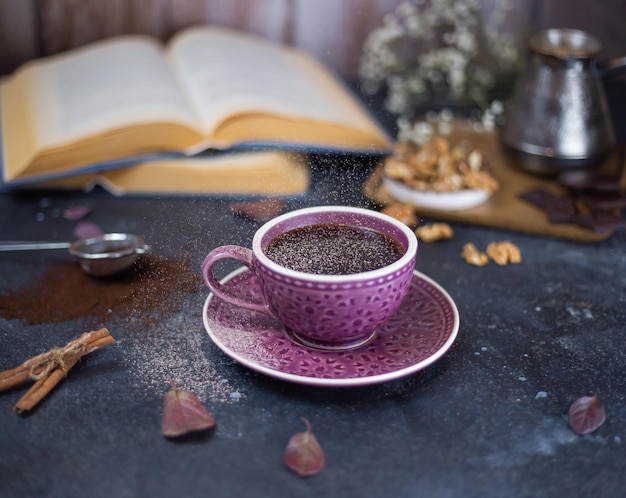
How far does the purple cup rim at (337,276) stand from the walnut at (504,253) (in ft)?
0.98

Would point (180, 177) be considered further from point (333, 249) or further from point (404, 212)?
point (333, 249)

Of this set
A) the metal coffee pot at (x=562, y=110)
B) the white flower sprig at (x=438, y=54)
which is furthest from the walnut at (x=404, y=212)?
the white flower sprig at (x=438, y=54)

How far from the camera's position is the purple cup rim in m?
0.66

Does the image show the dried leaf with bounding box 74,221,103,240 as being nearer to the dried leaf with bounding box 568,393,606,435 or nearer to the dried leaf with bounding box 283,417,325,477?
the dried leaf with bounding box 283,417,325,477

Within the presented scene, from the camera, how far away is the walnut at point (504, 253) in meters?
0.99

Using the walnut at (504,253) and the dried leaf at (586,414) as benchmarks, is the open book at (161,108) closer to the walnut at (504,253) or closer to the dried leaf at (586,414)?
the walnut at (504,253)

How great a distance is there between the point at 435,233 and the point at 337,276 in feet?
1.34

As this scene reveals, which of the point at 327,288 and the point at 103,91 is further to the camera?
the point at 103,91

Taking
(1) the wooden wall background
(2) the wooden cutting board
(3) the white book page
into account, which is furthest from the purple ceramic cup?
(1) the wooden wall background

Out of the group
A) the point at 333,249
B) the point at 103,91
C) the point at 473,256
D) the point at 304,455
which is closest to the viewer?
the point at 304,455

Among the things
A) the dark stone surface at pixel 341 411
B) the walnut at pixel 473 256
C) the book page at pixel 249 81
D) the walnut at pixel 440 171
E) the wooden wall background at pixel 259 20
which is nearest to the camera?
the dark stone surface at pixel 341 411

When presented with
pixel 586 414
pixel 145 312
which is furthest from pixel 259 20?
pixel 586 414

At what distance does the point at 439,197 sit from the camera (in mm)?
1077

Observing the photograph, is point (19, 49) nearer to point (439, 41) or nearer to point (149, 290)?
point (439, 41)
